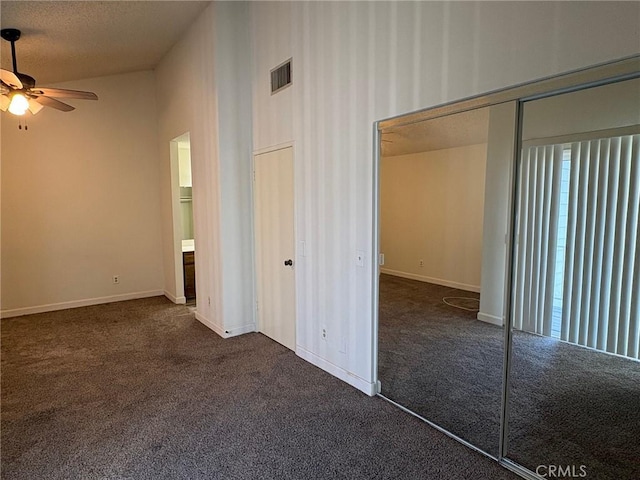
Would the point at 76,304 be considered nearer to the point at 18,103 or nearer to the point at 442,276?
the point at 18,103

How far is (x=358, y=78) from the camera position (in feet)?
9.32

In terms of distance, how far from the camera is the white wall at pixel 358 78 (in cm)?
178

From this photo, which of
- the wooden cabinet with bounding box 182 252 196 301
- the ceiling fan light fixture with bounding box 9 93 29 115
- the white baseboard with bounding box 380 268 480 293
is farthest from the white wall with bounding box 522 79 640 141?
the wooden cabinet with bounding box 182 252 196 301

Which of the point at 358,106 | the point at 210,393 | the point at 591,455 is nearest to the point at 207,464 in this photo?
the point at 210,393

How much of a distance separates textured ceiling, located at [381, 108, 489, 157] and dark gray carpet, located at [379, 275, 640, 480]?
103cm

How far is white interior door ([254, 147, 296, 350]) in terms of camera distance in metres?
3.80

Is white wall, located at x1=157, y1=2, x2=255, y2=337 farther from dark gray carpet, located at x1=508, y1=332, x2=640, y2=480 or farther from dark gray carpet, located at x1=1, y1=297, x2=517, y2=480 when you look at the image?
dark gray carpet, located at x1=508, y1=332, x2=640, y2=480

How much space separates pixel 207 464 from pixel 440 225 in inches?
85.8

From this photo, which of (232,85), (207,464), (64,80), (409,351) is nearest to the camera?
(207,464)

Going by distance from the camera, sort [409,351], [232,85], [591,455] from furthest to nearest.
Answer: [232,85] → [409,351] → [591,455]

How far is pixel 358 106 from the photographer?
2.87m

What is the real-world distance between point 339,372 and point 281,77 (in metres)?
2.80

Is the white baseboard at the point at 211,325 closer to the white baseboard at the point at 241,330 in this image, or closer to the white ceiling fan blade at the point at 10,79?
the white baseboard at the point at 241,330

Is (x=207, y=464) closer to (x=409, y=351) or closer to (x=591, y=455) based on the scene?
(x=409, y=351)
